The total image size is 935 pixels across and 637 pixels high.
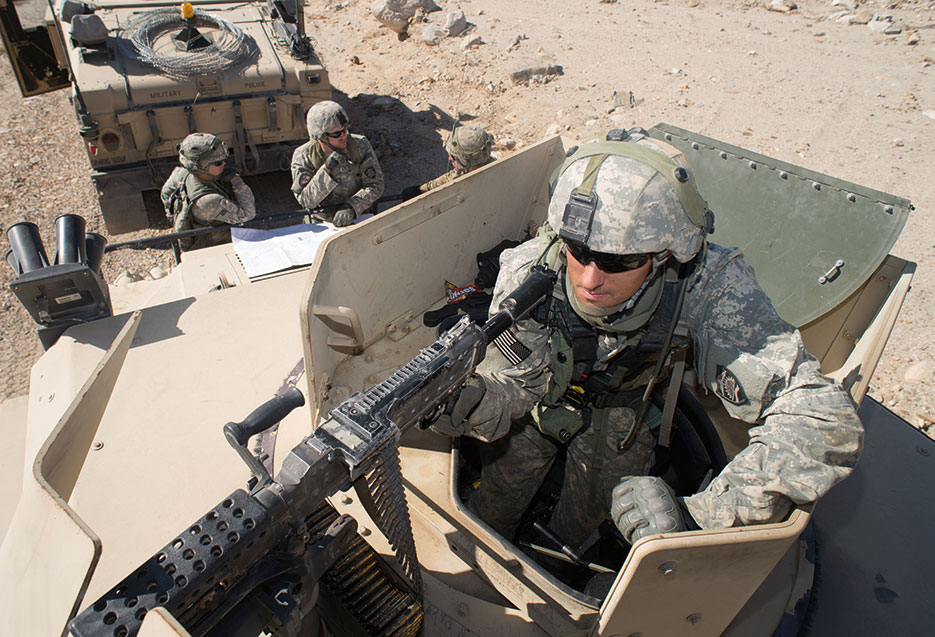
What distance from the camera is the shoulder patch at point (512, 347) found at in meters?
2.33

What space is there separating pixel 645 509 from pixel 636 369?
28.8 inches

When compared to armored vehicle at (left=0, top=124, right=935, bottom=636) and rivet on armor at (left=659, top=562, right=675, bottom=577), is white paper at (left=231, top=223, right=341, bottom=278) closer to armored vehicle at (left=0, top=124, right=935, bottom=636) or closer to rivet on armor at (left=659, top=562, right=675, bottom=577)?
armored vehicle at (left=0, top=124, right=935, bottom=636)

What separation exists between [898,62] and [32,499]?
36.7 feet

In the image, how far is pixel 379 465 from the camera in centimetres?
167

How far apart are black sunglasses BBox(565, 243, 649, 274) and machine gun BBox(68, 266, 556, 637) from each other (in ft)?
0.81

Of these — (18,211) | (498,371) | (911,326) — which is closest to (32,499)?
(498,371)

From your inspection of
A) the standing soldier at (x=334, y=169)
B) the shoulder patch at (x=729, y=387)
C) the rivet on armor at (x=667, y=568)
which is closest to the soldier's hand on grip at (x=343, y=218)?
the standing soldier at (x=334, y=169)

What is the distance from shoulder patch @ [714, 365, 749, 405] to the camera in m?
2.07

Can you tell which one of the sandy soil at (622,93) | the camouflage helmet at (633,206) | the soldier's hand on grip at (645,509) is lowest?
the sandy soil at (622,93)

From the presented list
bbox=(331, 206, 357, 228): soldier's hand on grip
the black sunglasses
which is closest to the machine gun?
the black sunglasses

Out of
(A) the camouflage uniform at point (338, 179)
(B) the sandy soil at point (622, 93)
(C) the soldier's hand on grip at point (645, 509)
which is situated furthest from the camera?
(B) the sandy soil at point (622, 93)

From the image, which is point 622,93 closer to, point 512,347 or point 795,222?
point 795,222

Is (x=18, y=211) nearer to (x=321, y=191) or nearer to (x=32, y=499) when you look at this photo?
(x=321, y=191)

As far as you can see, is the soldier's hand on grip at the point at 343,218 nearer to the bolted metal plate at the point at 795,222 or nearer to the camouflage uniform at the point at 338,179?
the camouflage uniform at the point at 338,179
